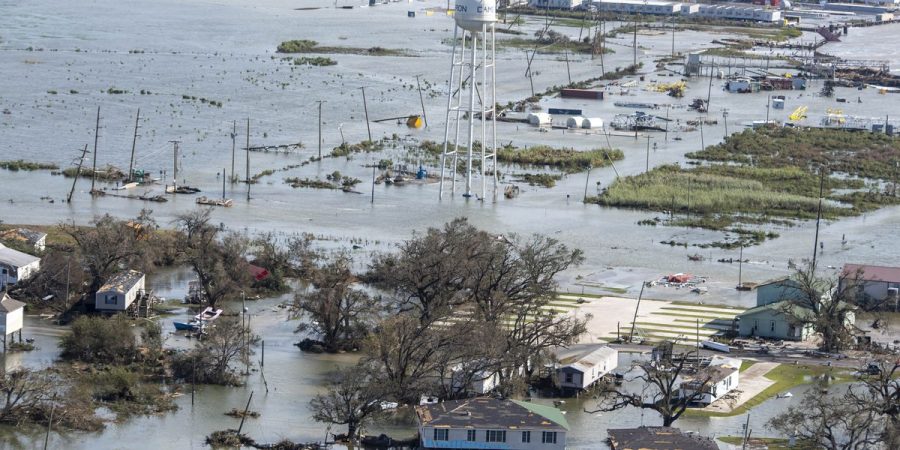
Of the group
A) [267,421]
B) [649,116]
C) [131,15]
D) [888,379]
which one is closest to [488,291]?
[267,421]

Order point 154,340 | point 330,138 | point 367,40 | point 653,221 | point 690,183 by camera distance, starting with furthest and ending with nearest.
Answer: point 367,40 < point 330,138 < point 690,183 < point 653,221 < point 154,340

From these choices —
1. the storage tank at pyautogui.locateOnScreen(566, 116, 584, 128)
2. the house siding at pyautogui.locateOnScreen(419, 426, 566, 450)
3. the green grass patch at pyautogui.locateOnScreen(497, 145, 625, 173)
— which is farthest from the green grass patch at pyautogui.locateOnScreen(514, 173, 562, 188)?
the house siding at pyautogui.locateOnScreen(419, 426, 566, 450)

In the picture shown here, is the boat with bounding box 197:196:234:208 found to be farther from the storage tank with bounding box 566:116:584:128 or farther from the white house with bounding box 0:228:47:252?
the storage tank with bounding box 566:116:584:128

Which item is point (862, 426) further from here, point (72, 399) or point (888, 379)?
point (72, 399)

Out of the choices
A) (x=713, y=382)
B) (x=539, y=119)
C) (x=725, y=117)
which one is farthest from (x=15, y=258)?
(x=725, y=117)

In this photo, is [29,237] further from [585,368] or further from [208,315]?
[585,368]

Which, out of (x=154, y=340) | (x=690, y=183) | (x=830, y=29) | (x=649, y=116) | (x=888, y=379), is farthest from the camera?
(x=830, y=29)
